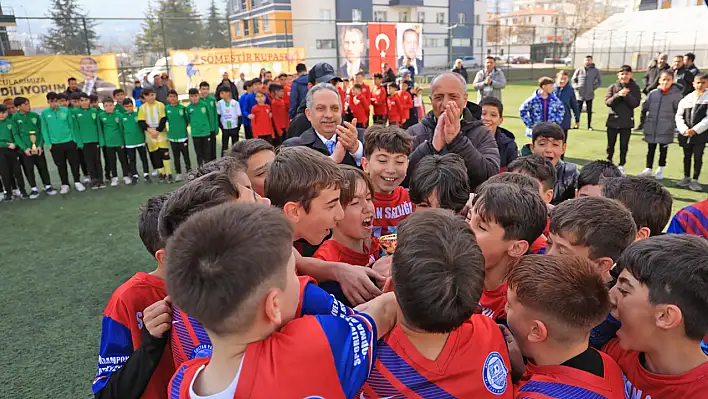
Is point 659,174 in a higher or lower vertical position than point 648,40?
lower

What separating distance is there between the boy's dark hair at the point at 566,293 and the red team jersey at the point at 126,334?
1291 mm

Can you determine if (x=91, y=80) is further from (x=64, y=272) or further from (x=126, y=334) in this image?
(x=126, y=334)

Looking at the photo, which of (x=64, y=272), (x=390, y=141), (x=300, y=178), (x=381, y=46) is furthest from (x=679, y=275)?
(x=381, y=46)

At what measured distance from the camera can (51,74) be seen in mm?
13289

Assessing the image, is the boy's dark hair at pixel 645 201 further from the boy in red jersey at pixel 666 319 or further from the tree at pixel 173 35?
the tree at pixel 173 35

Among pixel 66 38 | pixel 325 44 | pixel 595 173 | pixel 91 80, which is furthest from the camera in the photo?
pixel 325 44

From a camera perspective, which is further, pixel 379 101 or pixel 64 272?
pixel 379 101

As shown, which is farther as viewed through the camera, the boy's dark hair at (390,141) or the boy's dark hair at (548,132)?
the boy's dark hair at (548,132)

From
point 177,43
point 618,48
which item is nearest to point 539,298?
point 177,43

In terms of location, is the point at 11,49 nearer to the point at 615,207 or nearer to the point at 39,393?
the point at 39,393

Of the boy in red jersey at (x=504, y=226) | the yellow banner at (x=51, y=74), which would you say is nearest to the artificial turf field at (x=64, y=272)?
the boy in red jersey at (x=504, y=226)

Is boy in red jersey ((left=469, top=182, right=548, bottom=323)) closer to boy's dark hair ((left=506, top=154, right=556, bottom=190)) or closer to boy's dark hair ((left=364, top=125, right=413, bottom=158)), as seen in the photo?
boy's dark hair ((left=364, top=125, right=413, bottom=158))

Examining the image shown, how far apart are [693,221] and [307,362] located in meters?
2.56

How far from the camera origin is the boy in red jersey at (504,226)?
6.22 feet
